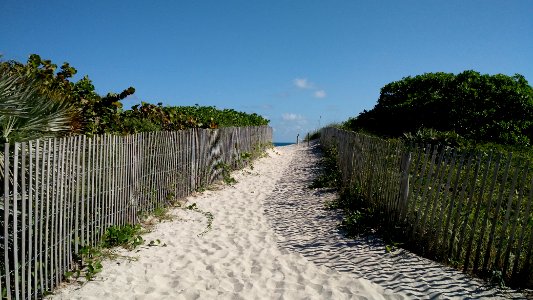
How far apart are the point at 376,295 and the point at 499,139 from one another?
1796 cm

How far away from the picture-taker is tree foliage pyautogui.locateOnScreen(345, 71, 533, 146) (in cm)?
1983

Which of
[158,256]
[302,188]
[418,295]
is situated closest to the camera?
[418,295]

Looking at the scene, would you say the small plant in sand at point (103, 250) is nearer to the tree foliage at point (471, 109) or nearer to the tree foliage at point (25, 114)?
the tree foliage at point (25, 114)

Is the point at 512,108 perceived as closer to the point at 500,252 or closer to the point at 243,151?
the point at 243,151

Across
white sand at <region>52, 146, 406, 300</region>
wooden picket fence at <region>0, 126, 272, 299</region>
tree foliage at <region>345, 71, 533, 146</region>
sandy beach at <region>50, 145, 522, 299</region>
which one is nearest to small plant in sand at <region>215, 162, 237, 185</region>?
wooden picket fence at <region>0, 126, 272, 299</region>

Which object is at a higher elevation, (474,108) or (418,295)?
(474,108)

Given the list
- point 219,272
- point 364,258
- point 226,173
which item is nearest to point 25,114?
point 219,272

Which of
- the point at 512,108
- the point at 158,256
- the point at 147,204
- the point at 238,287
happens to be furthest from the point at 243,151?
the point at 512,108

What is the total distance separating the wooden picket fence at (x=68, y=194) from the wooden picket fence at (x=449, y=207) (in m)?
4.16

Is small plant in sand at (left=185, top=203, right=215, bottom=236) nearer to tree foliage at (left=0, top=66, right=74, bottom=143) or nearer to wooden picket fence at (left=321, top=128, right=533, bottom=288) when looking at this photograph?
tree foliage at (left=0, top=66, right=74, bottom=143)

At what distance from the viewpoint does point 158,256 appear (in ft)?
18.8

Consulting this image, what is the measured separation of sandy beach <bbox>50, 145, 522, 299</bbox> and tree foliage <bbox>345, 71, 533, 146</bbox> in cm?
1341

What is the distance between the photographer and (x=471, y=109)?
67.1 ft

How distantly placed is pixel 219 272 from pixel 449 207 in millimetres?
3035
